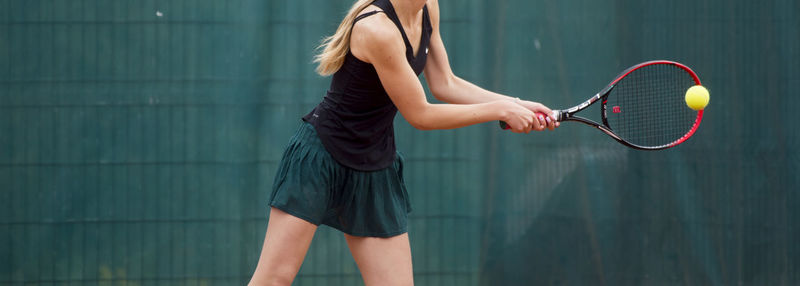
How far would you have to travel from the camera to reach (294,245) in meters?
2.93

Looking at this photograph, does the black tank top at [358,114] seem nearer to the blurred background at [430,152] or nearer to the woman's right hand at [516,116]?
the woman's right hand at [516,116]

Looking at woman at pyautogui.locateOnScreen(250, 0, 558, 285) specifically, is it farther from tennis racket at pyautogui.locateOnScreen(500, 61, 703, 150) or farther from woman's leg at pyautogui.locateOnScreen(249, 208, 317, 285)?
tennis racket at pyautogui.locateOnScreen(500, 61, 703, 150)

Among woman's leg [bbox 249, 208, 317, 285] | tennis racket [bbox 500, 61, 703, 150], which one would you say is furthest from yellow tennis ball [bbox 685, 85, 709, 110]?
woman's leg [bbox 249, 208, 317, 285]

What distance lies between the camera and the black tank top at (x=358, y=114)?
9.56 ft

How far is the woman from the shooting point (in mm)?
2869

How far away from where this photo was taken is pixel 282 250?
9.55ft

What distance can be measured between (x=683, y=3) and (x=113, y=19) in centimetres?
315

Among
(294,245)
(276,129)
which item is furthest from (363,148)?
(276,129)

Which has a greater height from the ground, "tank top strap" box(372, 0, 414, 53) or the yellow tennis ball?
"tank top strap" box(372, 0, 414, 53)

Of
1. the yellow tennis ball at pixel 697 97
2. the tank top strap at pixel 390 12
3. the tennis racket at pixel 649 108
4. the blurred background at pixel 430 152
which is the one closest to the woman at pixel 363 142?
the tank top strap at pixel 390 12

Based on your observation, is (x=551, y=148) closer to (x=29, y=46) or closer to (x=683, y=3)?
(x=683, y=3)

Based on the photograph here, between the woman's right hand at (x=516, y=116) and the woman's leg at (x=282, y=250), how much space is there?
76cm

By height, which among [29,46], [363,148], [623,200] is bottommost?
[623,200]

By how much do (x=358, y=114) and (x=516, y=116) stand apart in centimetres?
54
